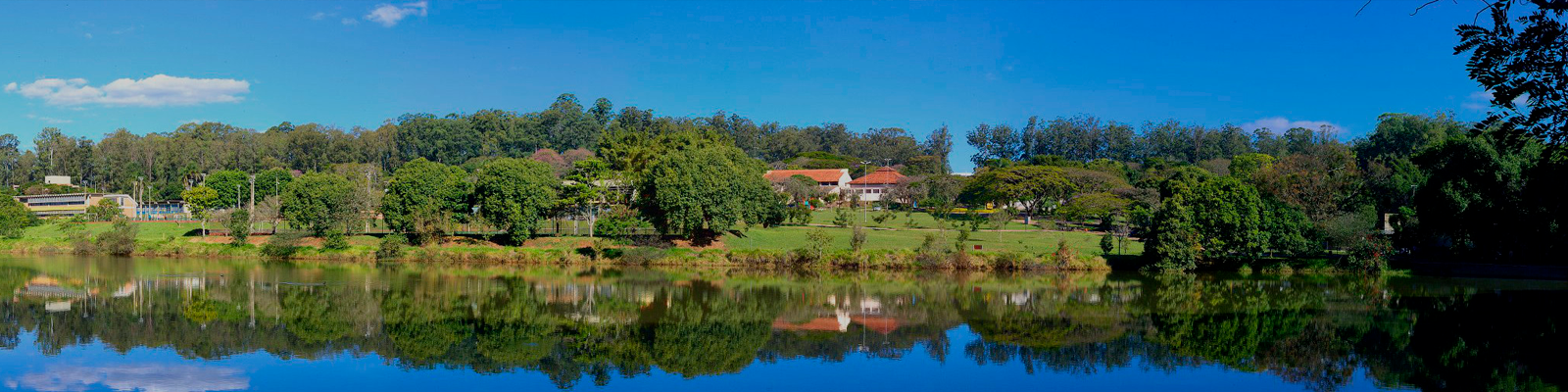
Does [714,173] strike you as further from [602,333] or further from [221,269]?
[602,333]

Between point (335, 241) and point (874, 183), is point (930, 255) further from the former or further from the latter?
point (874, 183)

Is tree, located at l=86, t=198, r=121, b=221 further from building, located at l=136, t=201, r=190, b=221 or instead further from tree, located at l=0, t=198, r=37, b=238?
building, located at l=136, t=201, r=190, b=221

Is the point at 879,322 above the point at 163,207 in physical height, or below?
below

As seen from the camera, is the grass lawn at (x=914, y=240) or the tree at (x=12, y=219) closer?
the grass lawn at (x=914, y=240)

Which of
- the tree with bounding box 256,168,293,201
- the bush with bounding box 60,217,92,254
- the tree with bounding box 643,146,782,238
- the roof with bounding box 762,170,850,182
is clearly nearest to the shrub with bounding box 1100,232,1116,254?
the tree with bounding box 643,146,782,238

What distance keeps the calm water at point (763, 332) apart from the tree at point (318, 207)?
10.5 meters

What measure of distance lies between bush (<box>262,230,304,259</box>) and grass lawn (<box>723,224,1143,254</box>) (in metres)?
18.5

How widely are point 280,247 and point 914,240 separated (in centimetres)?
2727

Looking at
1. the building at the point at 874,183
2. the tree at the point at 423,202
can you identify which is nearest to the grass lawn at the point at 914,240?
the tree at the point at 423,202

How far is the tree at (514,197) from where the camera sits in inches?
1737

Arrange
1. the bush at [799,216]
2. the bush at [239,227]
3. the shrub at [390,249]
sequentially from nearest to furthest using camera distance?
the shrub at [390,249], the bush at [239,227], the bush at [799,216]

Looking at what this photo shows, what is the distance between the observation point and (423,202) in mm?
44812

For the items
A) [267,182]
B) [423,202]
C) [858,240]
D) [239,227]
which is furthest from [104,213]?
[858,240]

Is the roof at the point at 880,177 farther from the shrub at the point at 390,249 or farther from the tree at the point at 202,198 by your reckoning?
the shrub at the point at 390,249
